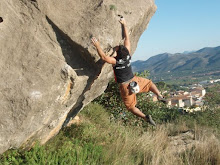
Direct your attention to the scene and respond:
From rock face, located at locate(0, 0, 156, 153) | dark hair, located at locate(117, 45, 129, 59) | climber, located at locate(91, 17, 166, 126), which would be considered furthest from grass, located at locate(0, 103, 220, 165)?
dark hair, located at locate(117, 45, 129, 59)

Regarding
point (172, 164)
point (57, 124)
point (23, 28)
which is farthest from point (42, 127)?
point (172, 164)

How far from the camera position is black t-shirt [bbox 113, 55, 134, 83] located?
5.86 meters

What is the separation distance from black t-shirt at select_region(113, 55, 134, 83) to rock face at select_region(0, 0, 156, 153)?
354mm

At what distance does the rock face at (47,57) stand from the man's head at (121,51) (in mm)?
144

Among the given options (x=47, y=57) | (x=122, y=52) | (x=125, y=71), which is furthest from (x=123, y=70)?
(x=47, y=57)

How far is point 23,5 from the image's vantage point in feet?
16.9

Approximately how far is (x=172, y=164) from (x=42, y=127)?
3.18 metres

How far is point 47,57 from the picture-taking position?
191 inches

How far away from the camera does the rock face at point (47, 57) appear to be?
4547mm

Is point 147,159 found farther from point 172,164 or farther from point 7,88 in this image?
point 7,88

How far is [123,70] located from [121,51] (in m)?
0.53

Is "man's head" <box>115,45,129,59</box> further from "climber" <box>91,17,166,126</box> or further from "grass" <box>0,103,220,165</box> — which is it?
"grass" <box>0,103,220,165</box>

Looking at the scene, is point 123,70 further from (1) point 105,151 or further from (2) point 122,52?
(1) point 105,151

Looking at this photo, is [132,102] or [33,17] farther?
[132,102]
